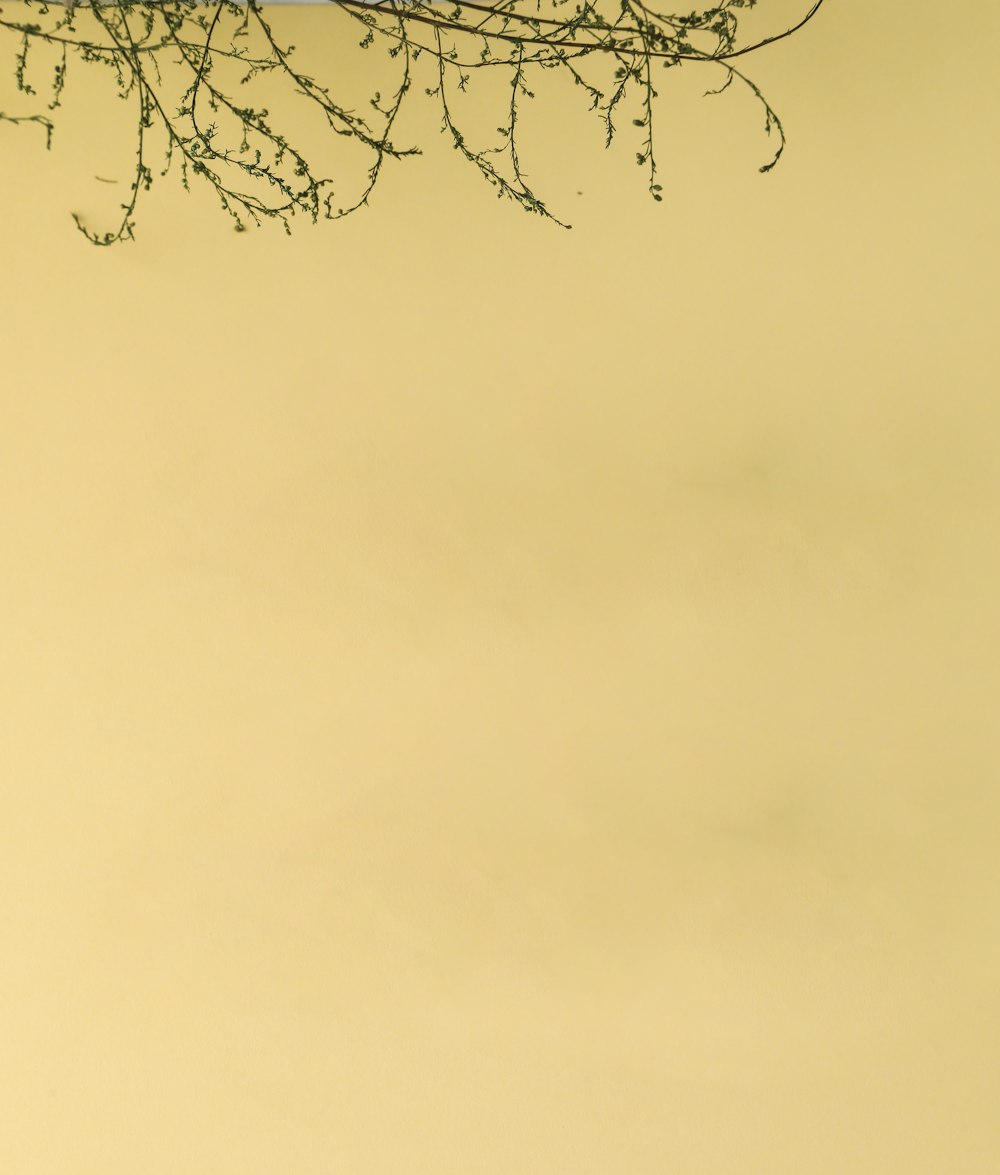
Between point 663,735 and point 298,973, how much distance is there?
3.01 ft

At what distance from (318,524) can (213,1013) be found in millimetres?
1051

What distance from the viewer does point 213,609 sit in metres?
2.04

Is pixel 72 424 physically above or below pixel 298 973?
above

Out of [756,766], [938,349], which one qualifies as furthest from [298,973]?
[938,349]

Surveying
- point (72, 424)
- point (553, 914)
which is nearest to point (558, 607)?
point (553, 914)

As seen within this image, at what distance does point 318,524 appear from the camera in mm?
2037

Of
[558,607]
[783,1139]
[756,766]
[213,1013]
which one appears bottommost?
[783,1139]

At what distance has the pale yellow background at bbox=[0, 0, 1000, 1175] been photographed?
2.03 meters

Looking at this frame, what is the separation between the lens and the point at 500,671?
2041 mm

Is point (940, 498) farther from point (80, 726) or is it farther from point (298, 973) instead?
point (80, 726)

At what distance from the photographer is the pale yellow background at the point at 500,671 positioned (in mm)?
2029

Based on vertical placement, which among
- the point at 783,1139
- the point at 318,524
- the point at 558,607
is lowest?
the point at 783,1139

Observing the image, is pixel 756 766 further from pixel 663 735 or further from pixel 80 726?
pixel 80 726

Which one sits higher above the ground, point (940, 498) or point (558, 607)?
point (940, 498)
